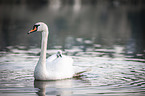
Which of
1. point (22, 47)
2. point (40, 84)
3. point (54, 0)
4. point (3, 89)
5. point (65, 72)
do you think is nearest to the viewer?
point (3, 89)

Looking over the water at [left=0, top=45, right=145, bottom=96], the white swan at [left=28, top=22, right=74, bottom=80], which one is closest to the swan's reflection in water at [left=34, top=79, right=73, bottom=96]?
the water at [left=0, top=45, right=145, bottom=96]

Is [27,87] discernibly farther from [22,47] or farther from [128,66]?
[22,47]

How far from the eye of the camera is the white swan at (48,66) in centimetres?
1245

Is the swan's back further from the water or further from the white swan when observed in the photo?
the water

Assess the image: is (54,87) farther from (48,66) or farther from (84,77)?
(84,77)

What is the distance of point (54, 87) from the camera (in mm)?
11703

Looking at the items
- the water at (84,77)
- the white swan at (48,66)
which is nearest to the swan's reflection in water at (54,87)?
the water at (84,77)

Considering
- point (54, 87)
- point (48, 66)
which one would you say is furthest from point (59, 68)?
point (54, 87)

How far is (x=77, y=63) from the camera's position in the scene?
Result: 1567 cm

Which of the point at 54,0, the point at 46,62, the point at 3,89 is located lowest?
the point at 3,89

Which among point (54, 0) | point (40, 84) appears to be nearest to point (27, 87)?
point (40, 84)

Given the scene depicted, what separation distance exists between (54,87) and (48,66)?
1.33 metres

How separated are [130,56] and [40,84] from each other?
6.43 m

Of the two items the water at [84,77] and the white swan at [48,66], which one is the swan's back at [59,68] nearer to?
the white swan at [48,66]
